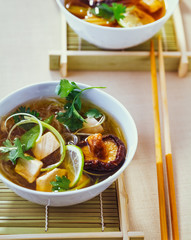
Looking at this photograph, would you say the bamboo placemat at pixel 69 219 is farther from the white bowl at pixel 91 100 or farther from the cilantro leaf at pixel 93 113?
the cilantro leaf at pixel 93 113

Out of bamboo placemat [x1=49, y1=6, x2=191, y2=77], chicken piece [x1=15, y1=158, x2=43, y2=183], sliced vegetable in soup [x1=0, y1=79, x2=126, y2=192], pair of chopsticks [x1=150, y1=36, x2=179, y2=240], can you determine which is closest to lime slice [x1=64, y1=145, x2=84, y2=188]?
sliced vegetable in soup [x1=0, y1=79, x2=126, y2=192]

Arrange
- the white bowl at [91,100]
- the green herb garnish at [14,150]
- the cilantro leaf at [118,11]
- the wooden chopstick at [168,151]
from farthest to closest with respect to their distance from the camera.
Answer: the cilantro leaf at [118,11] < the wooden chopstick at [168,151] < the green herb garnish at [14,150] < the white bowl at [91,100]

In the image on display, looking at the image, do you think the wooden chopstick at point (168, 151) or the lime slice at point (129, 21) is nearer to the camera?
the wooden chopstick at point (168, 151)

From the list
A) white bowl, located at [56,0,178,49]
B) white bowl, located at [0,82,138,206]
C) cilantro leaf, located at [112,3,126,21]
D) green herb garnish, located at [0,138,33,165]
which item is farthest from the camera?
cilantro leaf, located at [112,3,126,21]

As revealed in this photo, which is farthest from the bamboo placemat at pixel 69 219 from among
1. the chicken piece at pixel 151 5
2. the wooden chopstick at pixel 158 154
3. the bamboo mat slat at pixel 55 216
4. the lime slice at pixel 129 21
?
the chicken piece at pixel 151 5

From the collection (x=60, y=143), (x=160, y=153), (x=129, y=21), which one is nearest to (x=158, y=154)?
(x=160, y=153)

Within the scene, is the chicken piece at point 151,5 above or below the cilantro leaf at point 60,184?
above

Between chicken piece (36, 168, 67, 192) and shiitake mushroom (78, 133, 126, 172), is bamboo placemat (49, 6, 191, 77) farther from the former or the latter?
chicken piece (36, 168, 67, 192)

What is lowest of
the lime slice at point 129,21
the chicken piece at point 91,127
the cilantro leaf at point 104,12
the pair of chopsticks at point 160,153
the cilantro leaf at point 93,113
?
the pair of chopsticks at point 160,153
